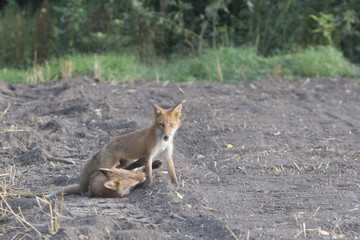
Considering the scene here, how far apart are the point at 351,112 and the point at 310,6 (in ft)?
18.2

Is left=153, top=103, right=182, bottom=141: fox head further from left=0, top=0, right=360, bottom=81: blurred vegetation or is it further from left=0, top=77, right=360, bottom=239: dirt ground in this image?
left=0, top=0, right=360, bottom=81: blurred vegetation

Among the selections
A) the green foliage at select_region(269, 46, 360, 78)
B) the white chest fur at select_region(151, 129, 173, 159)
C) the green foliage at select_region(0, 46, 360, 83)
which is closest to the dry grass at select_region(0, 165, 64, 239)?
the white chest fur at select_region(151, 129, 173, 159)

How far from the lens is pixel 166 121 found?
5.16m

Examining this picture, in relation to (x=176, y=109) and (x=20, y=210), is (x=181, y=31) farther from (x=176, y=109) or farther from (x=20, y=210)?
(x=20, y=210)

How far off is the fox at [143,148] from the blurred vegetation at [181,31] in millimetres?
6720

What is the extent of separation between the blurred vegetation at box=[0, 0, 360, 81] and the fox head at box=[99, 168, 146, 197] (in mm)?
6987

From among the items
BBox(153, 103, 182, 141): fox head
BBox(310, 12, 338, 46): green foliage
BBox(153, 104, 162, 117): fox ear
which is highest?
BBox(310, 12, 338, 46): green foliage

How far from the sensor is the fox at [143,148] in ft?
16.9

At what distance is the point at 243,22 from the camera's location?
1344 centimetres

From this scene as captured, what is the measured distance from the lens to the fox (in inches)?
202

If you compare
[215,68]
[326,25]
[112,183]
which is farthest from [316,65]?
[112,183]

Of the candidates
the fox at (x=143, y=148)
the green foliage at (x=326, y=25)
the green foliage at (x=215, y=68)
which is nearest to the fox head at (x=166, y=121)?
the fox at (x=143, y=148)

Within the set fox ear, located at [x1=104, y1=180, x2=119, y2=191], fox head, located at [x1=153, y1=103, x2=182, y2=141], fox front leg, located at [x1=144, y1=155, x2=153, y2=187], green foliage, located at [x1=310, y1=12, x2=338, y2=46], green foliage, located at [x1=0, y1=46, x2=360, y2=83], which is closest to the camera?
fox ear, located at [x1=104, y1=180, x2=119, y2=191]

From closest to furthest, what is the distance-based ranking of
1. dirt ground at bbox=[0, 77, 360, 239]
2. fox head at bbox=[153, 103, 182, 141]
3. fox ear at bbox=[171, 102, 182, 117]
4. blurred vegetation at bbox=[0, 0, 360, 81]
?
1. dirt ground at bbox=[0, 77, 360, 239]
2. fox head at bbox=[153, 103, 182, 141]
3. fox ear at bbox=[171, 102, 182, 117]
4. blurred vegetation at bbox=[0, 0, 360, 81]
